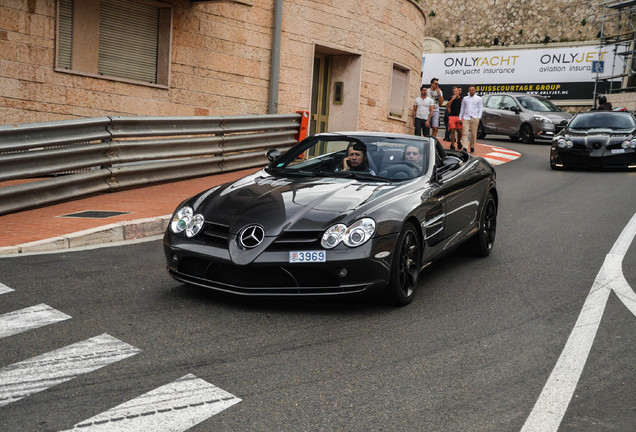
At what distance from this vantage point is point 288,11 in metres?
17.7

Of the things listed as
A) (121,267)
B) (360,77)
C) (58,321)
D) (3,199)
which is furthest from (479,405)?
(360,77)

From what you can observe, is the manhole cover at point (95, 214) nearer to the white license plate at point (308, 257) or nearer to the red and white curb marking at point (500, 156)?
the white license plate at point (308, 257)

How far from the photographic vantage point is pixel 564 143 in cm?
1853

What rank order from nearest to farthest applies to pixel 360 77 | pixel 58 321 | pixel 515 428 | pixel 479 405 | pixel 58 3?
pixel 515 428
pixel 479 405
pixel 58 321
pixel 58 3
pixel 360 77

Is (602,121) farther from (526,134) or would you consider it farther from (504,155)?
(526,134)

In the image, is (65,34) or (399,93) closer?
(65,34)

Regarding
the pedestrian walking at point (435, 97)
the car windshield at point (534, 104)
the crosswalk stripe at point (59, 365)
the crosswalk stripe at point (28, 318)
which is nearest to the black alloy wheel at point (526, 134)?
the car windshield at point (534, 104)

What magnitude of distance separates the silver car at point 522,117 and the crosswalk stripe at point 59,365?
23.9 metres

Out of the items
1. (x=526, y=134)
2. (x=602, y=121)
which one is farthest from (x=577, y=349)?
(x=526, y=134)

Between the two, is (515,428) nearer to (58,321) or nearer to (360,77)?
(58,321)

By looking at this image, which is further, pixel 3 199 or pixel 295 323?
pixel 3 199

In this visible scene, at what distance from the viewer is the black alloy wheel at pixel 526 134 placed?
27062 mm

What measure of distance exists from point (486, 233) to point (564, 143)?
36.6 feet

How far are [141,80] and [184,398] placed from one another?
12.0 meters
